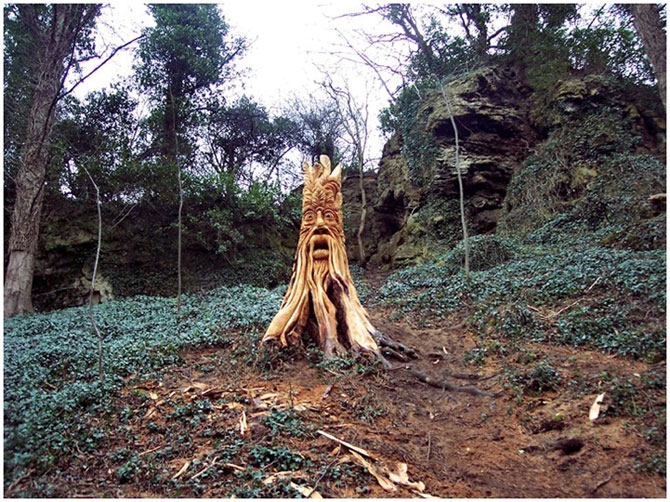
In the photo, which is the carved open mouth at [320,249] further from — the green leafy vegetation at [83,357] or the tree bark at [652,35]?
the tree bark at [652,35]

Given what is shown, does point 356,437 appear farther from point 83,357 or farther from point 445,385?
point 83,357

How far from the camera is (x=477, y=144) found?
1255 centimetres

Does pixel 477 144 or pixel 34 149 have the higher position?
pixel 477 144

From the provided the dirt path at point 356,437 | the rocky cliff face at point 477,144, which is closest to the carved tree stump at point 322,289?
the dirt path at point 356,437

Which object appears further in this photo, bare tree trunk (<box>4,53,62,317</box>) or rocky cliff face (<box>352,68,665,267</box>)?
rocky cliff face (<box>352,68,665,267</box>)

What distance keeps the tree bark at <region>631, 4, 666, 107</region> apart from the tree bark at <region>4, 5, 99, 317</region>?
10066 mm

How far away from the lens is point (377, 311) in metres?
8.45

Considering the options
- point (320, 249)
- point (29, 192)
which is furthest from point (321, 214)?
point (29, 192)

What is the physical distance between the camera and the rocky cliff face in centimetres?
1216

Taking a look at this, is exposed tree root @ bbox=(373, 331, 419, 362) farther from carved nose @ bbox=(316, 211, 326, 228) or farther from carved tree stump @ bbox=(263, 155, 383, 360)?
carved nose @ bbox=(316, 211, 326, 228)

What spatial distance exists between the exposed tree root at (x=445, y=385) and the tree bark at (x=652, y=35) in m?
4.49

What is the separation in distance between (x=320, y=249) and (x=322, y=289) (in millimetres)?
630

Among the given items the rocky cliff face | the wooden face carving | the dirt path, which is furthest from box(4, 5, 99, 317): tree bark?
the rocky cliff face

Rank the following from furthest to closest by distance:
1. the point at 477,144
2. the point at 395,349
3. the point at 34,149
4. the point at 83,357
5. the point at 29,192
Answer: the point at 477,144, the point at 29,192, the point at 34,149, the point at 395,349, the point at 83,357
